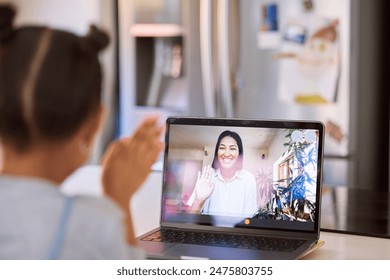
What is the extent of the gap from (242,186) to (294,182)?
80 mm

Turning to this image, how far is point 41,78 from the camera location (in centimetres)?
77

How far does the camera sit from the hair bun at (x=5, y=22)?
2.52 ft

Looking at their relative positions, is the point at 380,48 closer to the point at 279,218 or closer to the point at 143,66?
the point at 143,66

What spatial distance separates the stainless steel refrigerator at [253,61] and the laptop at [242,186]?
3.79ft

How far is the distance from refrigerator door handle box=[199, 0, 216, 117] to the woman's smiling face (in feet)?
4.28

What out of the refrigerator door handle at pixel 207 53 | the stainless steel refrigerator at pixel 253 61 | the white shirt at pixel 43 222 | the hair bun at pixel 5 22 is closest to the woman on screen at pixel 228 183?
the white shirt at pixel 43 222

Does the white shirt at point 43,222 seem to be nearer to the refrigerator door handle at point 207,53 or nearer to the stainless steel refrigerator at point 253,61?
the stainless steel refrigerator at point 253,61

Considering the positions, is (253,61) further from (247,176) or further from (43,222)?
(43,222)

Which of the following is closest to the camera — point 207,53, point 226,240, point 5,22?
point 5,22

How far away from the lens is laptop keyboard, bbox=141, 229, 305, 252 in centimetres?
110

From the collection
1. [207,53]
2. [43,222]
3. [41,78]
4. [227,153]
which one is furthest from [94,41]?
[207,53]

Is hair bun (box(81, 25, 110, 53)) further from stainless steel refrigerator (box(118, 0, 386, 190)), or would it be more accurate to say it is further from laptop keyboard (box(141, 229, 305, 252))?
stainless steel refrigerator (box(118, 0, 386, 190))

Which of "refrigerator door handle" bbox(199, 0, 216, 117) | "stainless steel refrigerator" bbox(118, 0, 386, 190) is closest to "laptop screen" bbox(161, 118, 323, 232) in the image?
"stainless steel refrigerator" bbox(118, 0, 386, 190)
